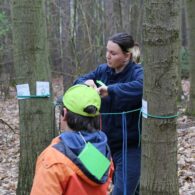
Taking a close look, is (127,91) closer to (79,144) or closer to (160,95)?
(160,95)

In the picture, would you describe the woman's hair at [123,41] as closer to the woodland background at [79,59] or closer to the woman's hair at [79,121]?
the woodland background at [79,59]

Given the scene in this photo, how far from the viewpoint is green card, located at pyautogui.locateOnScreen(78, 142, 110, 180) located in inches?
→ 104

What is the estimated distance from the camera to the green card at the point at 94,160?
263 cm

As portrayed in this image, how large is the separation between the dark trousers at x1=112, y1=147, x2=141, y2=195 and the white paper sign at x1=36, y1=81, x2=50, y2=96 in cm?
92

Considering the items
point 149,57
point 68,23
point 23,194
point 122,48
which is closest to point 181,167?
point 23,194

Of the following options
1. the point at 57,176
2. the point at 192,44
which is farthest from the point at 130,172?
the point at 192,44

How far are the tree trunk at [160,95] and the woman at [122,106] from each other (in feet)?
2.79

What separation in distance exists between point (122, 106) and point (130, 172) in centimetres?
61

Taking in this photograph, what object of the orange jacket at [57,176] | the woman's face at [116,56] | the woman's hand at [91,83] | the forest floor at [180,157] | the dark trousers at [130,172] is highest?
the woman's face at [116,56]

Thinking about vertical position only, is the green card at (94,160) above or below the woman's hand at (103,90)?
below

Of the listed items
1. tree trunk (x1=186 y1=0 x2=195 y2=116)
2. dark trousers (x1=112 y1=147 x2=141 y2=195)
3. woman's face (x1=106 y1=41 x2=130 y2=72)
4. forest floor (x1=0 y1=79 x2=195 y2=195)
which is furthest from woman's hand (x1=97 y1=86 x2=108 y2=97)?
tree trunk (x1=186 y1=0 x2=195 y2=116)

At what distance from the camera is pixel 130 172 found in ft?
13.5

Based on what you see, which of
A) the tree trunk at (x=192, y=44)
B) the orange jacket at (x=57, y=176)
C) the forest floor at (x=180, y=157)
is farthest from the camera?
the tree trunk at (x=192, y=44)

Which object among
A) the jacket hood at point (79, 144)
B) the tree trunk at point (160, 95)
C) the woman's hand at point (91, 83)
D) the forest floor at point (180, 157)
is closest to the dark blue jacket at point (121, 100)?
the woman's hand at point (91, 83)
